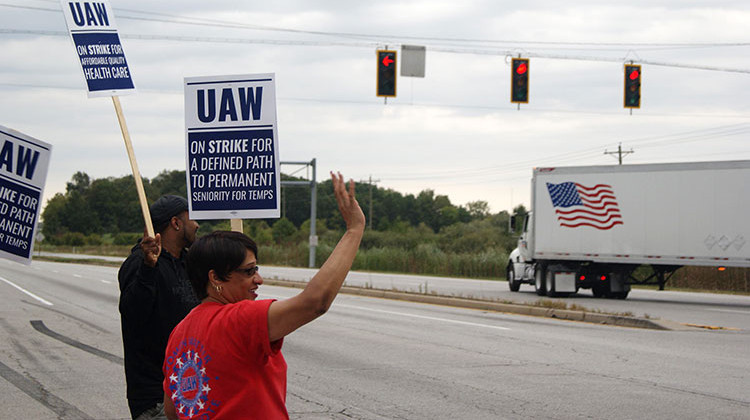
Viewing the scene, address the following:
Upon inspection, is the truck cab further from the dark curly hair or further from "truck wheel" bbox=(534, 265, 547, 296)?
the dark curly hair

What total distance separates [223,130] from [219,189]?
12.3 inches

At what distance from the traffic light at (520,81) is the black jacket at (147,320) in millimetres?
19570

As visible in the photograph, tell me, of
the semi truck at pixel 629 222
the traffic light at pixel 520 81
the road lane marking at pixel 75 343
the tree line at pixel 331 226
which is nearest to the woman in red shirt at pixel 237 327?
the road lane marking at pixel 75 343

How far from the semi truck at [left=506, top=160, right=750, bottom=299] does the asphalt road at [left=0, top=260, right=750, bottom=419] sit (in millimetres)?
8212

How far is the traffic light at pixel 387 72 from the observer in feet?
75.4

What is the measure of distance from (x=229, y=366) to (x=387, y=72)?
20.4m

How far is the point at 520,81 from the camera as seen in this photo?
23281mm

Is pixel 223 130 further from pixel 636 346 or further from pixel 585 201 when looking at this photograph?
pixel 585 201

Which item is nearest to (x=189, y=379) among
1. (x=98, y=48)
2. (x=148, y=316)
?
(x=148, y=316)

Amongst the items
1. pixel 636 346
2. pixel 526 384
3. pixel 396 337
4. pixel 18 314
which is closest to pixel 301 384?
pixel 526 384

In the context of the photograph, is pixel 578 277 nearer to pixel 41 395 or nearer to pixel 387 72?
pixel 387 72

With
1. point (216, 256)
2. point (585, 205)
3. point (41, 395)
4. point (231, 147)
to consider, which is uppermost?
point (585, 205)

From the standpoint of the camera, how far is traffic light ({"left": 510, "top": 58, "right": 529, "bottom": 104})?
23.3 metres

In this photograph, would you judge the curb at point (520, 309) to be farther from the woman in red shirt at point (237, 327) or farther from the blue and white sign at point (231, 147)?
the woman in red shirt at point (237, 327)
